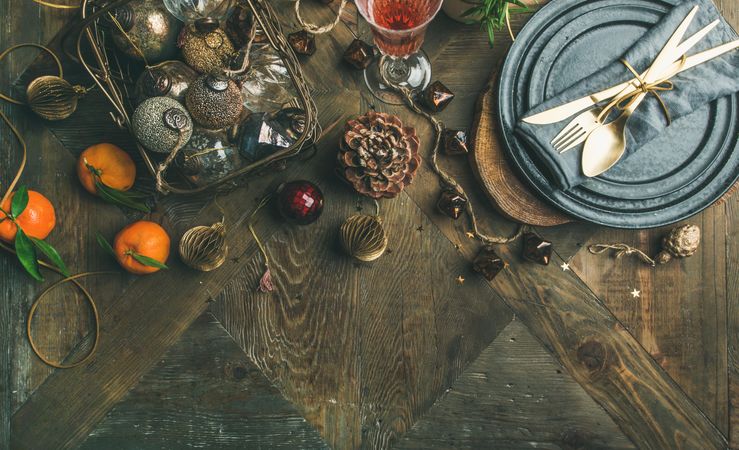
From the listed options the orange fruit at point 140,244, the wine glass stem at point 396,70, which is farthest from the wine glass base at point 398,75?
the orange fruit at point 140,244

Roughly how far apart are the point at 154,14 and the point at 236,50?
12cm

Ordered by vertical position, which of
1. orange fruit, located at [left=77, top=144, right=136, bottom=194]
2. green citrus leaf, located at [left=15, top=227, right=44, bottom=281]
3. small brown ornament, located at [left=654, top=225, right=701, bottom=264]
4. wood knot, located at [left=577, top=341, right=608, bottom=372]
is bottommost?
green citrus leaf, located at [left=15, top=227, right=44, bottom=281]

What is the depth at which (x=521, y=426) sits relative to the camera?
37.2 inches

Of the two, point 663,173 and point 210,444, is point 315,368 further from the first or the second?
point 663,173

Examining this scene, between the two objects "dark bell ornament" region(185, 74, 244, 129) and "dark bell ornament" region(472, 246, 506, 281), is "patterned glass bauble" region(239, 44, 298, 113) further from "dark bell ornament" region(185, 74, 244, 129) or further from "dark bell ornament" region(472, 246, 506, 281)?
"dark bell ornament" region(472, 246, 506, 281)

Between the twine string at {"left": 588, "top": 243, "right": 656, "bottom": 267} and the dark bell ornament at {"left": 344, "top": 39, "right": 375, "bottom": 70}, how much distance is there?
48 cm

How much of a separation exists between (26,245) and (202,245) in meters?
0.25

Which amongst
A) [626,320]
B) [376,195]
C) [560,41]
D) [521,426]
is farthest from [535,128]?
[521,426]

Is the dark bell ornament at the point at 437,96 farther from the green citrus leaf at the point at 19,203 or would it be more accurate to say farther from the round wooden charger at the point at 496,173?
the green citrus leaf at the point at 19,203

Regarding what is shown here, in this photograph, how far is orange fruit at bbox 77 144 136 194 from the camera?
0.85 meters

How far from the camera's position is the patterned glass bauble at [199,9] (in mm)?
751

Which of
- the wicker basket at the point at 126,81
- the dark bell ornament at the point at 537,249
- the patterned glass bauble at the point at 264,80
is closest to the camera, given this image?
the wicker basket at the point at 126,81

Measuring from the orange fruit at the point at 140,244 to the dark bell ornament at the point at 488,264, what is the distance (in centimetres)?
49

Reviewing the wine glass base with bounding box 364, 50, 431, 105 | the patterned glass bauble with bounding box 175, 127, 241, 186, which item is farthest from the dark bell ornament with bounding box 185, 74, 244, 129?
the wine glass base with bounding box 364, 50, 431, 105
